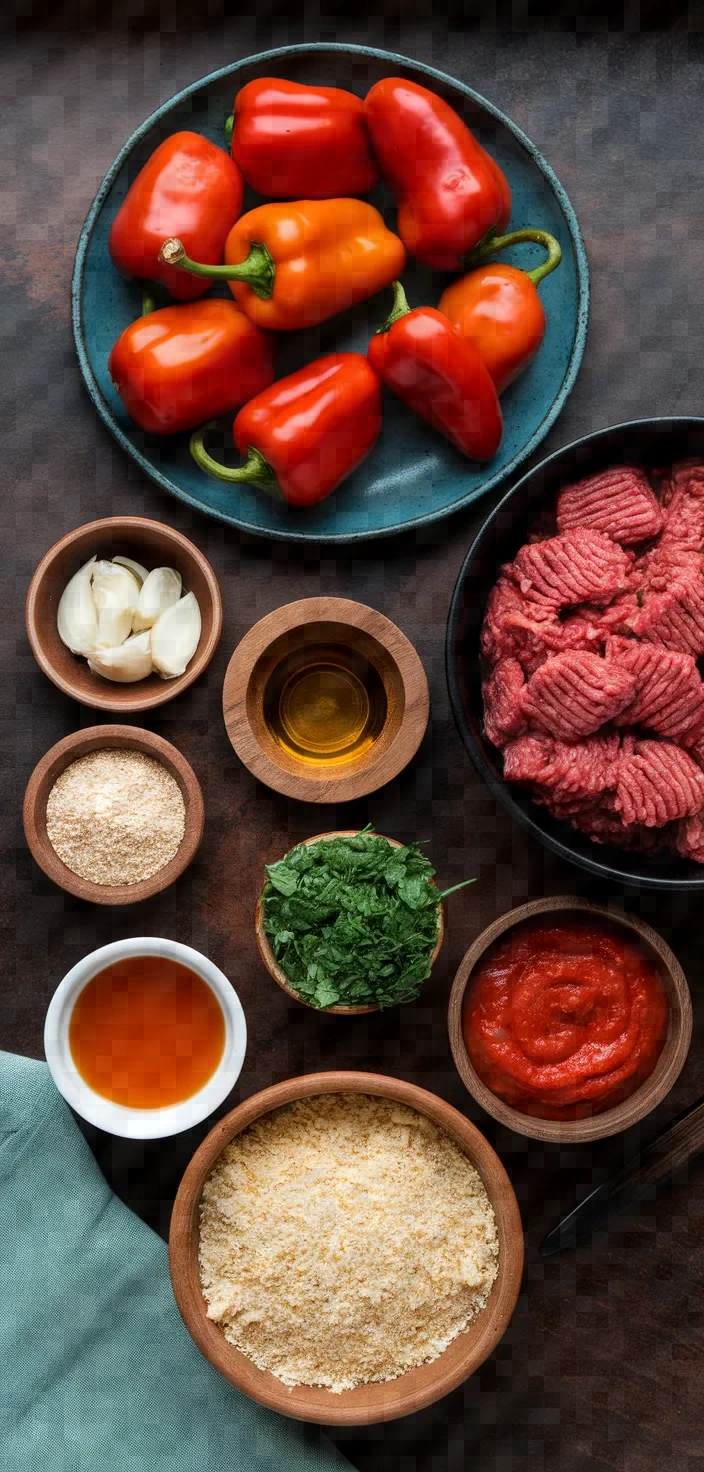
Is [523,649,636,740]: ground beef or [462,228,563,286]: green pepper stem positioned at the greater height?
[462,228,563,286]: green pepper stem

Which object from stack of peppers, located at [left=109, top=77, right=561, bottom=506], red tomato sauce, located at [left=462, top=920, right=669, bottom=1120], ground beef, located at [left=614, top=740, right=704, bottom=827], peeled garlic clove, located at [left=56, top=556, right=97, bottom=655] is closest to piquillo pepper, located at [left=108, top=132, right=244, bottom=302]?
stack of peppers, located at [left=109, top=77, right=561, bottom=506]

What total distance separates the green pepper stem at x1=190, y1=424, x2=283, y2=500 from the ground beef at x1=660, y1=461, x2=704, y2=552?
2.52 feet

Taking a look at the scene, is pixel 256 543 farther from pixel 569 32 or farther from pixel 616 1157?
pixel 616 1157

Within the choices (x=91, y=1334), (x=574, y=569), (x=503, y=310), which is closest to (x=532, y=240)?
(x=503, y=310)

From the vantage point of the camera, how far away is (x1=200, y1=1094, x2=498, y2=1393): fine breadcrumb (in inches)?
80.7

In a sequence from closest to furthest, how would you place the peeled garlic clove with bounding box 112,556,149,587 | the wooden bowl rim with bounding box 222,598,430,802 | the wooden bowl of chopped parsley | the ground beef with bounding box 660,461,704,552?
the ground beef with bounding box 660,461,704,552
the wooden bowl of chopped parsley
the wooden bowl rim with bounding box 222,598,430,802
the peeled garlic clove with bounding box 112,556,149,587

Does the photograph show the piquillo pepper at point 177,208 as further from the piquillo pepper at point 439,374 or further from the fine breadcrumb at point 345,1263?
the fine breadcrumb at point 345,1263

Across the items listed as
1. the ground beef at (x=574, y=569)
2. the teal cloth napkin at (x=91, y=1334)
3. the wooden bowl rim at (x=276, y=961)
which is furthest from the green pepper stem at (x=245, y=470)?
the teal cloth napkin at (x=91, y=1334)

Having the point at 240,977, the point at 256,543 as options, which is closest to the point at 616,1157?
the point at 240,977

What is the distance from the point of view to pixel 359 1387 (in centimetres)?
205

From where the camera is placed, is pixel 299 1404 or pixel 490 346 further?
pixel 490 346

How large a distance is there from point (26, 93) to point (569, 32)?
1.16 meters

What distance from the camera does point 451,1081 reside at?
2.30 metres

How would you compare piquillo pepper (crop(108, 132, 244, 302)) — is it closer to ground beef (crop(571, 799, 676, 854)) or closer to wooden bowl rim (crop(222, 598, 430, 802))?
wooden bowl rim (crop(222, 598, 430, 802))
